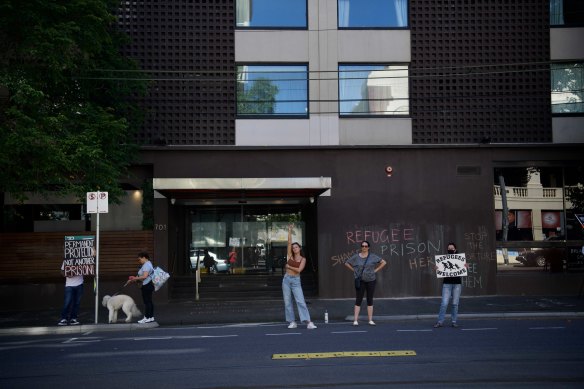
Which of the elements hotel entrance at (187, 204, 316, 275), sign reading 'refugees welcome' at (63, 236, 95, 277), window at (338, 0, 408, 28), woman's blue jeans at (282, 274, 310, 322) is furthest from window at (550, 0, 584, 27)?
sign reading 'refugees welcome' at (63, 236, 95, 277)

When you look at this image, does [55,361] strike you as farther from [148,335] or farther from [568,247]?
[568,247]

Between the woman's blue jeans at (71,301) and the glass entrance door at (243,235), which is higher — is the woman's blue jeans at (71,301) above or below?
below

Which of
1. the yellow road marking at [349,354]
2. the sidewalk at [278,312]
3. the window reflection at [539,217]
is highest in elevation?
the window reflection at [539,217]

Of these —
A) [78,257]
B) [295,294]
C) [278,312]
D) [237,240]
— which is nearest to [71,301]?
[78,257]

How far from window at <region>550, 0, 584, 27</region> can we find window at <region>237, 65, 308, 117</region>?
7.74 metres

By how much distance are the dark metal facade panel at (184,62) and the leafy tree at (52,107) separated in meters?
2.65

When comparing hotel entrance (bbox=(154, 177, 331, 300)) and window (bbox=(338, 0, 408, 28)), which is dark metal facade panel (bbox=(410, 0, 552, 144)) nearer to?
window (bbox=(338, 0, 408, 28))

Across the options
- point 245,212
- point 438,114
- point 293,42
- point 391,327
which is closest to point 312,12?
point 293,42

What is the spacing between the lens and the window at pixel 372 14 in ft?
A: 61.1

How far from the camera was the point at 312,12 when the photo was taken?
18.4 meters

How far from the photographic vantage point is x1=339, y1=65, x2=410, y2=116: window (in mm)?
18453

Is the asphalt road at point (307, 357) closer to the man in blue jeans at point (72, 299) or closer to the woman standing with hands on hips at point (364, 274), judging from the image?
the woman standing with hands on hips at point (364, 274)

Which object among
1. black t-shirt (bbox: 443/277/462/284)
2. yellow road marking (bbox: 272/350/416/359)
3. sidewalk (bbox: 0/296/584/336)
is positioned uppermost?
black t-shirt (bbox: 443/277/462/284)

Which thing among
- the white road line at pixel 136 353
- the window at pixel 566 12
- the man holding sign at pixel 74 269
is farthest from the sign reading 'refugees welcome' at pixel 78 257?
the window at pixel 566 12
